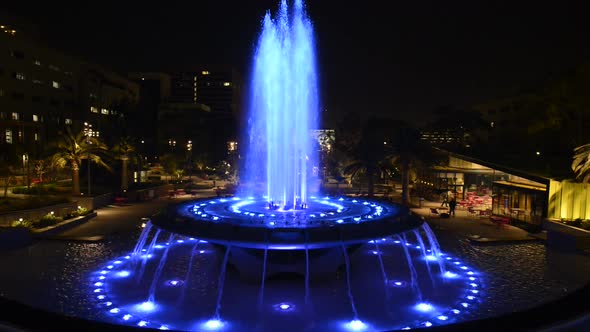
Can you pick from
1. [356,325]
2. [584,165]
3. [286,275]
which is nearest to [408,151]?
[584,165]

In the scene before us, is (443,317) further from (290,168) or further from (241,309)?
(290,168)

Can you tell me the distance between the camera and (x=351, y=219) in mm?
17734

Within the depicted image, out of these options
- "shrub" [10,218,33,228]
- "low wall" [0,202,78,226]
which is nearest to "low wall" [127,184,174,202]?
"low wall" [0,202,78,226]

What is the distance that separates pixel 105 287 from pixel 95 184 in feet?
125

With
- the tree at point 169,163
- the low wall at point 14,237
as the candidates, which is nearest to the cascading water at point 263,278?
the low wall at point 14,237

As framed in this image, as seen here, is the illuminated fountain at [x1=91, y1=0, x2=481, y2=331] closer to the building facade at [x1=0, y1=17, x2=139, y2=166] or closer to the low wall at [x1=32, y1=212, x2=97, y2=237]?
the low wall at [x1=32, y1=212, x2=97, y2=237]

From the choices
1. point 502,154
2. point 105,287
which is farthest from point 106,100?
point 105,287

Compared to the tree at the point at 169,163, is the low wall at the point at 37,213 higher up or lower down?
lower down

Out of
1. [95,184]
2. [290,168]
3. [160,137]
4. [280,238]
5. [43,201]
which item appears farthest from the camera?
[160,137]

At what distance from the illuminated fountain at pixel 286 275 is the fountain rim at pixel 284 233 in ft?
0.12

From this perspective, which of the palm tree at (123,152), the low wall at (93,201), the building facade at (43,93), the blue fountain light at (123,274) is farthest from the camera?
the building facade at (43,93)

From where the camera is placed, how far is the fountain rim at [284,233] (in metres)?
14.4

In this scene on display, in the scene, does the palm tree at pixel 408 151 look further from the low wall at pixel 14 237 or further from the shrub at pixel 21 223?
the low wall at pixel 14 237

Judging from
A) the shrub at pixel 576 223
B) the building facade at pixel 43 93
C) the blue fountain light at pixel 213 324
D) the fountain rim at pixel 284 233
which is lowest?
the blue fountain light at pixel 213 324
